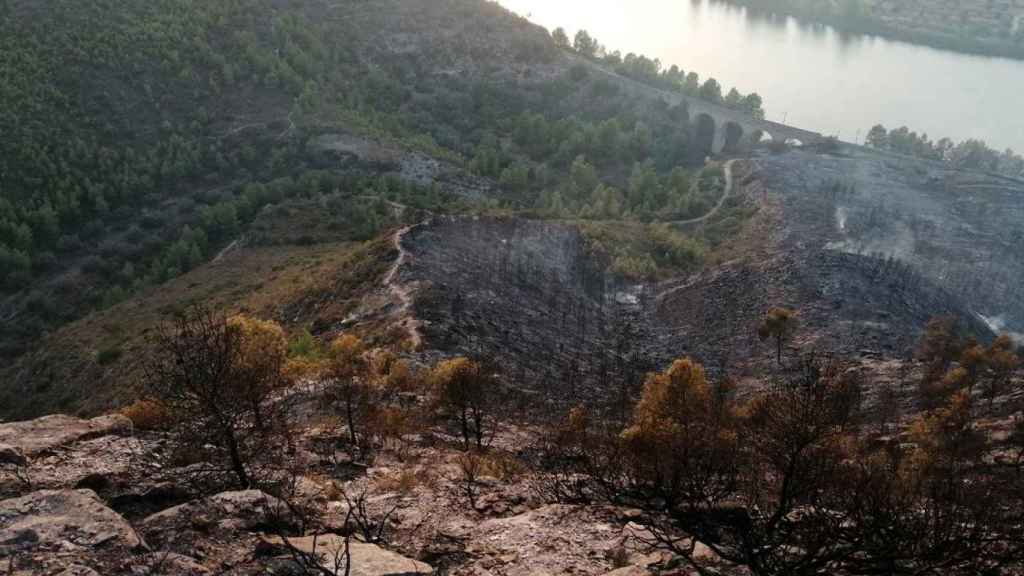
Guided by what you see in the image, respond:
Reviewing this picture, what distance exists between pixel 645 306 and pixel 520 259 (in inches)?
292

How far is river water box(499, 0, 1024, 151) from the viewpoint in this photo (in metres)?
90.7

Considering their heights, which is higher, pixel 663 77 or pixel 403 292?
pixel 663 77

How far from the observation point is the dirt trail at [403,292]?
2862 centimetres

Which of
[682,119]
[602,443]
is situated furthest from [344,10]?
[602,443]

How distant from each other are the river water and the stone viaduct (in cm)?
1502

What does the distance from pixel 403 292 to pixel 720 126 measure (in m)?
54.2

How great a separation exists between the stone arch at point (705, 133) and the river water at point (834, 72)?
1550cm

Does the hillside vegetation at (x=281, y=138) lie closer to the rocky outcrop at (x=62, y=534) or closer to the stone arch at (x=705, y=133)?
the stone arch at (x=705, y=133)

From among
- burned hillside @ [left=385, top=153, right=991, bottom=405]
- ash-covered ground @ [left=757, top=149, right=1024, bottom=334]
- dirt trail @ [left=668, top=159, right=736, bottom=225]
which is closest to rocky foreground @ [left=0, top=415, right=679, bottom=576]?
burned hillside @ [left=385, top=153, right=991, bottom=405]

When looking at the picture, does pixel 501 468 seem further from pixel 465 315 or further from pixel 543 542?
pixel 465 315

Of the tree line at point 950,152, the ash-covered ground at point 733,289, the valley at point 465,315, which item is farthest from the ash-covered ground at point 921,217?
the tree line at point 950,152

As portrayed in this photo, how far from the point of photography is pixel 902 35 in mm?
124312

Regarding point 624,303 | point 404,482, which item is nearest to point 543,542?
point 404,482

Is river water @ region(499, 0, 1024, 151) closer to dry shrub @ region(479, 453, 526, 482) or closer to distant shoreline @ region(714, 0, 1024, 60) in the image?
distant shoreline @ region(714, 0, 1024, 60)
